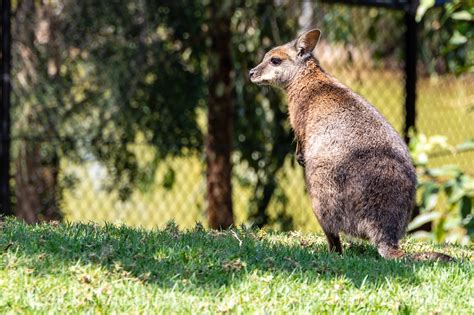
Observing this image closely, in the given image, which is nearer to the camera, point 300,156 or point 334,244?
point 334,244

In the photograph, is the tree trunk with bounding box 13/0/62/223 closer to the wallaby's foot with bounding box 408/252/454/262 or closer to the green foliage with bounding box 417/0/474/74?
the green foliage with bounding box 417/0/474/74

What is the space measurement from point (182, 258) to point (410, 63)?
498 centimetres

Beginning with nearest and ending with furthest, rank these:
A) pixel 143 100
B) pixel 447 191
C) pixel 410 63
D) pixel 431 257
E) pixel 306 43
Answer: pixel 431 257 → pixel 306 43 → pixel 447 191 → pixel 143 100 → pixel 410 63

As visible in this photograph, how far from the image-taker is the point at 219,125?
8469 millimetres

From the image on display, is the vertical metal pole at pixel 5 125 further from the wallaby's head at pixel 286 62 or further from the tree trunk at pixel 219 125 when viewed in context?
the wallaby's head at pixel 286 62

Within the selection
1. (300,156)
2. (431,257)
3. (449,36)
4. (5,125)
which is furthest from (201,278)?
(449,36)

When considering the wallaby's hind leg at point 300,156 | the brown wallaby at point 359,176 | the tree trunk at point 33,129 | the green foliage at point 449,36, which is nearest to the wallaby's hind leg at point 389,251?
the brown wallaby at point 359,176

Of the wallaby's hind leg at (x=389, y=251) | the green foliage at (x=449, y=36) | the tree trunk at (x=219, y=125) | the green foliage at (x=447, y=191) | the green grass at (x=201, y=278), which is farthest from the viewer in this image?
the tree trunk at (x=219, y=125)

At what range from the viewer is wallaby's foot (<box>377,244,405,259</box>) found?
5.19 meters

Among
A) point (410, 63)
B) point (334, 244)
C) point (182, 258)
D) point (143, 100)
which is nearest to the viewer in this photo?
point (182, 258)

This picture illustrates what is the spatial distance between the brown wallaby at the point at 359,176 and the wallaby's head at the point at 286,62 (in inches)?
31.3

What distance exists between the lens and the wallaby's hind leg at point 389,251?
5.19 metres

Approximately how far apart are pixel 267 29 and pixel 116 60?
53.5 inches

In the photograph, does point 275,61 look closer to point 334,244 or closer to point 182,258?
point 334,244
